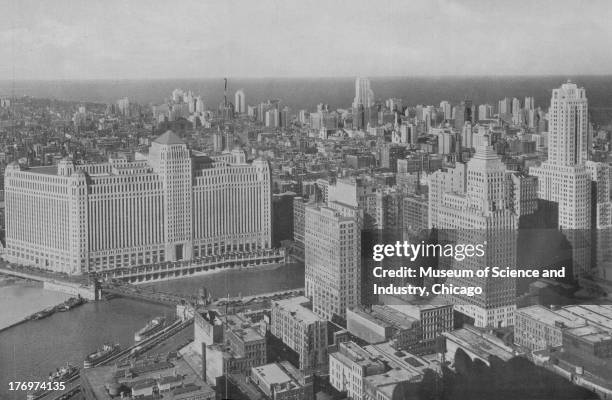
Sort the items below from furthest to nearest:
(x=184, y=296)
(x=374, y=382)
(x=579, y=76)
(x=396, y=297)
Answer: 1. (x=184, y=296)
2. (x=579, y=76)
3. (x=396, y=297)
4. (x=374, y=382)

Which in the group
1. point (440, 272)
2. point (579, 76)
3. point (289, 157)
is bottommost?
point (440, 272)

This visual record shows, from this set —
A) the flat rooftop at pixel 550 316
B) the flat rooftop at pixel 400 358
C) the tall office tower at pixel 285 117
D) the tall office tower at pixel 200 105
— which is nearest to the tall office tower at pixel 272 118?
the tall office tower at pixel 285 117

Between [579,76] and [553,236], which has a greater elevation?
[579,76]

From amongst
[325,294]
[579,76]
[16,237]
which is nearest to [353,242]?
[325,294]

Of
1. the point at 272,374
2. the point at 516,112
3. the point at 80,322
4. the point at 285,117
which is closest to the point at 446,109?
the point at 516,112

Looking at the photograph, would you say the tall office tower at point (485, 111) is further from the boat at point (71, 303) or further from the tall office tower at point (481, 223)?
the boat at point (71, 303)

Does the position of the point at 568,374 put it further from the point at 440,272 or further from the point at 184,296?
the point at 184,296

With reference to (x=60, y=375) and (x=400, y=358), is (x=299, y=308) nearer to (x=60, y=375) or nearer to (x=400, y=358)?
(x=400, y=358)
